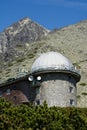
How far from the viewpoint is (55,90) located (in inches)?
3233

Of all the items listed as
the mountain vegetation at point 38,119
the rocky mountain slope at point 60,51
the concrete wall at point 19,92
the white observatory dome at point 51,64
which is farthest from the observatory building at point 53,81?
the mountain vegetation at point 38,119

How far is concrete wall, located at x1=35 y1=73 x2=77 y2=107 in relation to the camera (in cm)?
8188

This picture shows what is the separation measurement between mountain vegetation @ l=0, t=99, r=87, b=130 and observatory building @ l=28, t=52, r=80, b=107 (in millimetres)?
34352

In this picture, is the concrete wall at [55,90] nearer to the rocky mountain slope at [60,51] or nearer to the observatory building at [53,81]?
the observatory building at [53,81]

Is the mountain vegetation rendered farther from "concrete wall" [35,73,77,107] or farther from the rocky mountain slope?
the rocky mountain slope

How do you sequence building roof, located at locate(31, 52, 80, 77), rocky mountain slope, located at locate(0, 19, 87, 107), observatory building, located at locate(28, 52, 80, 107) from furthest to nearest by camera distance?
rocky mountain slope, located at locate(0, 19, 87, 107)
building roof, located at locate(31, 52, 80, 77)
observatory building, located at locate(28, 52, 80, 107)

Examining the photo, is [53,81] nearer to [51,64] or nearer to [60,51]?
[51,64]

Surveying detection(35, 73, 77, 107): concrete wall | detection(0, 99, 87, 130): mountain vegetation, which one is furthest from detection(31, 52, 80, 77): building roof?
detection(0, 99, 87, 130): mountain vegetation

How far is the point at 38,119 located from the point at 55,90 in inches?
1461

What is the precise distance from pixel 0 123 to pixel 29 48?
11578 cm

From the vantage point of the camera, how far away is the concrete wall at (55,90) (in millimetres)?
81875

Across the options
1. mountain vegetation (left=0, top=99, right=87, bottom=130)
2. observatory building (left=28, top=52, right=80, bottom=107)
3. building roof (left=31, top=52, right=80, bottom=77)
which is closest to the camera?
mountain vegetation (left=0, top=99, right=87, bottom=130)

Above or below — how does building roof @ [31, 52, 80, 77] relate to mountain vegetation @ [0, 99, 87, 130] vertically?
above

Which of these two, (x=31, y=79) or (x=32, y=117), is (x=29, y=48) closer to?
(x=31, y=79)
